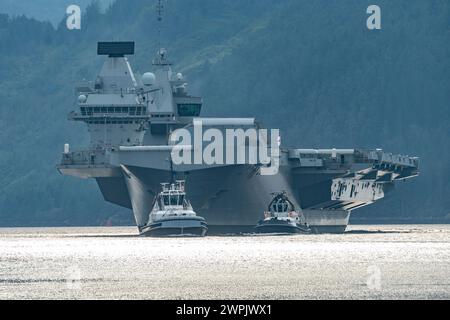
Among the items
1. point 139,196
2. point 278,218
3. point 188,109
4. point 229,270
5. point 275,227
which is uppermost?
point 188,109

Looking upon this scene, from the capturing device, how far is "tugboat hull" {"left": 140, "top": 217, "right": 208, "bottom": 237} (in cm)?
10388

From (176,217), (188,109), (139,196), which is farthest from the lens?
(188,109)

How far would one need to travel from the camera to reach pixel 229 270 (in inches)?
2761

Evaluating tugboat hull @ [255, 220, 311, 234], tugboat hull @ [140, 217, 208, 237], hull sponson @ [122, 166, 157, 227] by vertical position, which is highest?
hull sponson @ [122, 166, 157, 227]

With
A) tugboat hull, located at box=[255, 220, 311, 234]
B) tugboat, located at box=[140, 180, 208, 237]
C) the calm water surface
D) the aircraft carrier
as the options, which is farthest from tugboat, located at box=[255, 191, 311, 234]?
the calm water surface

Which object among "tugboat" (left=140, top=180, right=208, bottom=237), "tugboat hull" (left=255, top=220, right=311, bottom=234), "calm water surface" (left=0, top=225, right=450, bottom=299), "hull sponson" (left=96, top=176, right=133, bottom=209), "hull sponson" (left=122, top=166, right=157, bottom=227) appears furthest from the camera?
"hull sponson" (left=96, top=176, right=133, bottom=209)

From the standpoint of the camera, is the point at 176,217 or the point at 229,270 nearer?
the point at 229,270

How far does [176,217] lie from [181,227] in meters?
0.70

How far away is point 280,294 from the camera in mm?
56656

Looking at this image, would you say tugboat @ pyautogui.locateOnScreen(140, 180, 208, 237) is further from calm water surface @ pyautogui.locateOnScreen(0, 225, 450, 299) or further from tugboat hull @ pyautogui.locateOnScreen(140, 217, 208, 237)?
calm water surface @ pyautogui.locateOnScreen(0, 225, 450, 299)

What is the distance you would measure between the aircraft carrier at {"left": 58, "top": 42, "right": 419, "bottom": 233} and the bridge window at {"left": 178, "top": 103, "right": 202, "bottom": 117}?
8 cm

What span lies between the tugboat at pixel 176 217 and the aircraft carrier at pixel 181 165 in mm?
1942

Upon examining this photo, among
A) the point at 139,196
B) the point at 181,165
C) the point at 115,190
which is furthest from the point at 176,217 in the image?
the point at 115,190

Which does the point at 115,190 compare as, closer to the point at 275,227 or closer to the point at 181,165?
the point at 275,227
